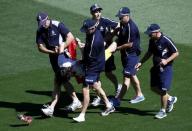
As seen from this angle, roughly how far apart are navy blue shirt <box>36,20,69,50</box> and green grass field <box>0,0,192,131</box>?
152 centimetres

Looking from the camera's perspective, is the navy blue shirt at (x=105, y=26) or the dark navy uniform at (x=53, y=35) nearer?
the dark navy uniform at (x=53, y=35)

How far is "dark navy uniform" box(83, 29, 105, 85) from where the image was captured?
11.9 meters

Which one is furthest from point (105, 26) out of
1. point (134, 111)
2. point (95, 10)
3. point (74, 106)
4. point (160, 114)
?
point (160, 114)

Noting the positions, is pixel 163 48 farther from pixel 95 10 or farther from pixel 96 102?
pixel 96 102

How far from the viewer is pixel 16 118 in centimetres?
1261

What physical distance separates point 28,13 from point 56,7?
3.79ft

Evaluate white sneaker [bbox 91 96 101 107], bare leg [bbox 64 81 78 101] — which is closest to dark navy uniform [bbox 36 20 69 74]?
bare leg [bbox 64 81 78 101]

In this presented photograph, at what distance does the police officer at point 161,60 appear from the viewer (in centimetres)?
1191

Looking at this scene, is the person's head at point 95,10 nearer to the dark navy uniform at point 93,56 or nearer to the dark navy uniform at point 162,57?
the dark navy uniform at point 93,56

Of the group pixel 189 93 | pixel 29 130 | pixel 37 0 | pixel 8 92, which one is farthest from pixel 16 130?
pixel 37 0

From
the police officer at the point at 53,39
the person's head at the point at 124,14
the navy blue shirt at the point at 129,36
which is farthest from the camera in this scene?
the navy blue shirt at the point at 129,36

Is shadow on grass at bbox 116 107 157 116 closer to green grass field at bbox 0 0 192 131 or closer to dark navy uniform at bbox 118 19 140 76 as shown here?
green grass field at bbox 0 0 192 131

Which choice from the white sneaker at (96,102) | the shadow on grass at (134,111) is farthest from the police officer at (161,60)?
the white sneaker at (96,102)

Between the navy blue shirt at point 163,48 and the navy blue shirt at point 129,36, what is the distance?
0.69m
